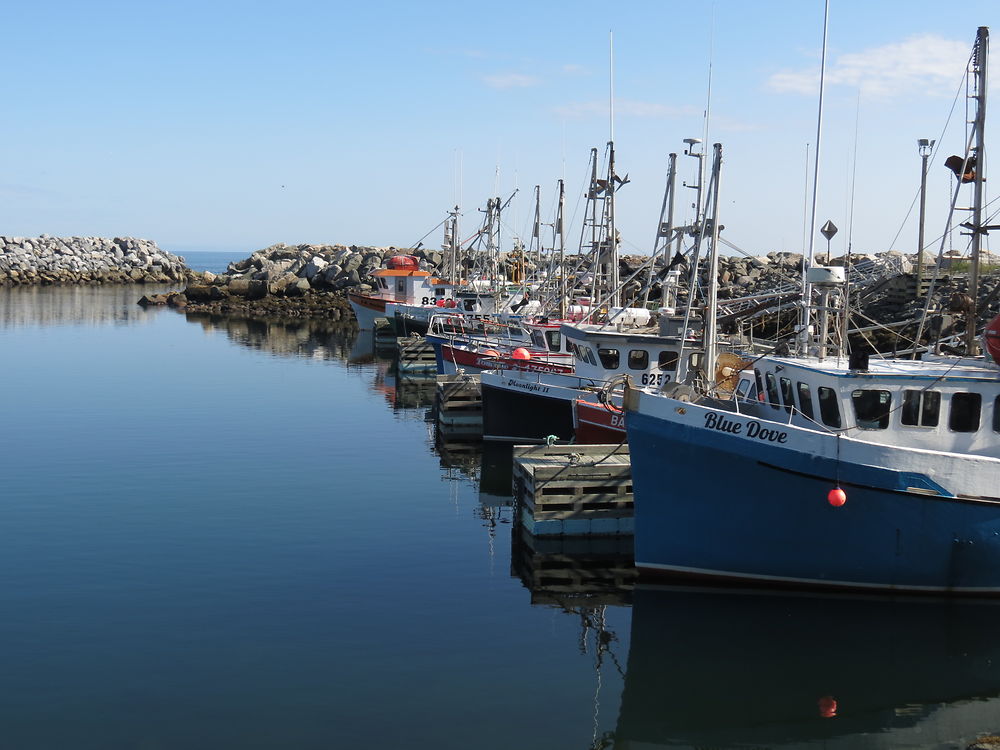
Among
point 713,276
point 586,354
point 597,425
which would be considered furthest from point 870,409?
point 586,354

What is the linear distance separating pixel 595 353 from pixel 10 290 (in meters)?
86.4

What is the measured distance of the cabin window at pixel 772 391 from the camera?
15.2 metres

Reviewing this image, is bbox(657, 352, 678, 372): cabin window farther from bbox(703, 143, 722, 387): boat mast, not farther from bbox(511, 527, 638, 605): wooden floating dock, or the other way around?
bbox(511, 527, 638, 605): wooden floating dock

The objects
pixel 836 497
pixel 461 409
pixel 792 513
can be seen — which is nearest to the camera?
pixel 836 497

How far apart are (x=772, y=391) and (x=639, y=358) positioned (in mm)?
7463

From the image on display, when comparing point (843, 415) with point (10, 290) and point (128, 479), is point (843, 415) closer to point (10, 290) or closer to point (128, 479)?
point (128, 479)

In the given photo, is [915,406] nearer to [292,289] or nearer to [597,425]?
[597,425]

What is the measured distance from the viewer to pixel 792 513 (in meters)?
13.9

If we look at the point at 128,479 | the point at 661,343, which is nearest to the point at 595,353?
the point at 661,343

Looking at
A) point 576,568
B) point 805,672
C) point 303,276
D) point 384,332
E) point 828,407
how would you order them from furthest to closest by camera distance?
point 303,276, point 384,332, point 576,568, point 828,407, point 805,672

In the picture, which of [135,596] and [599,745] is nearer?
[599,745]

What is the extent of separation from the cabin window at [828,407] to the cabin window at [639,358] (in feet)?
27.9

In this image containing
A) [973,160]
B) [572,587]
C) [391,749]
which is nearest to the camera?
[391,749]

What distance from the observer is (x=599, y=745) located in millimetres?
10672
